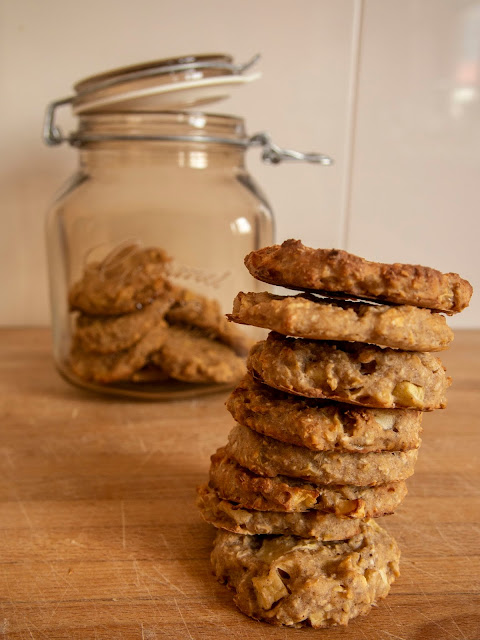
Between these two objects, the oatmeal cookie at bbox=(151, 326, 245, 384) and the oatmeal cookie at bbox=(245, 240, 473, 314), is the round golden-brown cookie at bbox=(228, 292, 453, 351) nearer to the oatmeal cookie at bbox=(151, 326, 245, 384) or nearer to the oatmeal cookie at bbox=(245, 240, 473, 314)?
the oatmeal cookie at bbox=(245, 240, 473, 314)

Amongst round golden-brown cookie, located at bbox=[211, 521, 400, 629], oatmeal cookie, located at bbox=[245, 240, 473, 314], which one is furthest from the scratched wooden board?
oatmeal cookie, located at bbox=[245, 240, 473, 314]

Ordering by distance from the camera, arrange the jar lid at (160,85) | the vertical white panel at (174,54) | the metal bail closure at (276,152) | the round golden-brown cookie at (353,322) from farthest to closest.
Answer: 1. the vertical white panel at (174,54)
2. the metal bail closure at (276,152)
3. the jar lid at (160,85)
4. the round golden-brown cookie at (353,322)

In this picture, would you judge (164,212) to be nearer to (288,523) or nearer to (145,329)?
(145,329)

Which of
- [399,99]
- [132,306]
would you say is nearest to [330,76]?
[399,99]

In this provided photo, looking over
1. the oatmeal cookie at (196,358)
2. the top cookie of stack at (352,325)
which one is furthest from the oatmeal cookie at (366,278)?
the oatmeal cookie at (196,358)

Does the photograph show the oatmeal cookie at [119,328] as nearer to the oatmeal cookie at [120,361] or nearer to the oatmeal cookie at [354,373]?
the oatmeal cookie at [120,361]
